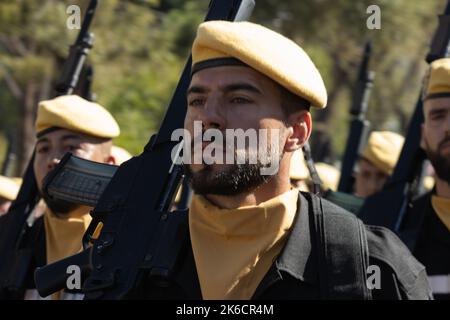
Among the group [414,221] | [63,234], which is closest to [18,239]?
[63,234]

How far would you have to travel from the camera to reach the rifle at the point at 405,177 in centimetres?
548

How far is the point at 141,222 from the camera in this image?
3691 millimetres

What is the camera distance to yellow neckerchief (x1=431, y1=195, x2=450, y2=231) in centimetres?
489

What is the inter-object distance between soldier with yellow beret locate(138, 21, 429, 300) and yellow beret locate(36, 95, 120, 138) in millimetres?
2335

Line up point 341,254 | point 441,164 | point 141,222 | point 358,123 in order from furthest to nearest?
point 358,123 < point 441,164 < point 141,222 < point 341,254

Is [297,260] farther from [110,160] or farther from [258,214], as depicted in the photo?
[110,160]

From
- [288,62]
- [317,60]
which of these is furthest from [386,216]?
[317,60]

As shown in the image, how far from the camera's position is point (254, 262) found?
3.34 metres

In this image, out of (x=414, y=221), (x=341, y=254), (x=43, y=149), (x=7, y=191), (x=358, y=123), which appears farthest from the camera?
(x=358, y=123)

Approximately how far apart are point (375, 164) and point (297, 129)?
4219 millimetres

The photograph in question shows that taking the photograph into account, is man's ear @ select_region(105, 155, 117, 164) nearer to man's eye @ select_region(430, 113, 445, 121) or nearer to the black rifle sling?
man's eye @ select_region(430, 113, 445, 121)

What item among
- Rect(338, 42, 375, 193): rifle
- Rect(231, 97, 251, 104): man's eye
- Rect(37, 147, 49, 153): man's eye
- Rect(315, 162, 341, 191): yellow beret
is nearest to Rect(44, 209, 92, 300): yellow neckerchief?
Rect(37, 147, 49, 153): man's eye

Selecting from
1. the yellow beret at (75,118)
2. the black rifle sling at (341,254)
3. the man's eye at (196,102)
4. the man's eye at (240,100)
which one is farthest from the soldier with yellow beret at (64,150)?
the black rifle sling at (341,254)

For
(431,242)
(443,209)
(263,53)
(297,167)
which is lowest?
(297,167)
